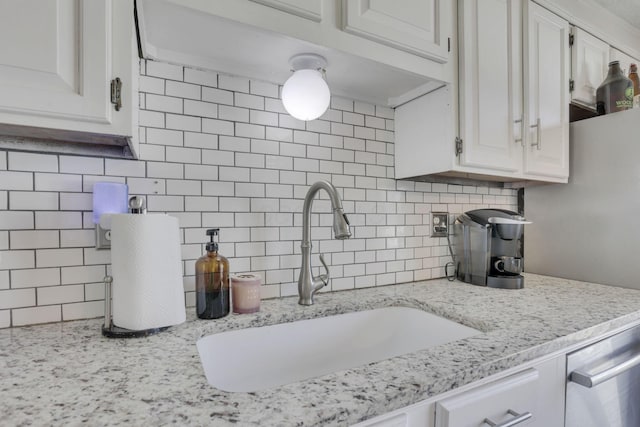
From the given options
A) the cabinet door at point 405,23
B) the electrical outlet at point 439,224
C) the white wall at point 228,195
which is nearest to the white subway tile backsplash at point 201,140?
the white wall at point 228,195

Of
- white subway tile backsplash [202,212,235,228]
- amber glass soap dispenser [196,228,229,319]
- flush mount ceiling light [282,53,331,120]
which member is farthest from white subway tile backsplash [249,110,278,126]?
amber glass soap dispenser [196,228,229,319]

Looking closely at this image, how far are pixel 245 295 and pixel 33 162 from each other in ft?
2.16

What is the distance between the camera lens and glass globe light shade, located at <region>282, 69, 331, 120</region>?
100 centimetres

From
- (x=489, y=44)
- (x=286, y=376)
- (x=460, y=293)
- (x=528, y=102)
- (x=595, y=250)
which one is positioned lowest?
(x=286, y=376)

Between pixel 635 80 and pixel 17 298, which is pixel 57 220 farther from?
pixel 635 80

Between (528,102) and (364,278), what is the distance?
3.35ft

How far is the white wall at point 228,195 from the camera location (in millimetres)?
842

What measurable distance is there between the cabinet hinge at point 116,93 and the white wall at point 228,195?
0.31m

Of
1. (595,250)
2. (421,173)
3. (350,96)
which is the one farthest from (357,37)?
(595,250)

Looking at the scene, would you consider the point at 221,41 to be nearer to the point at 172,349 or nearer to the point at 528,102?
the point at 172,349

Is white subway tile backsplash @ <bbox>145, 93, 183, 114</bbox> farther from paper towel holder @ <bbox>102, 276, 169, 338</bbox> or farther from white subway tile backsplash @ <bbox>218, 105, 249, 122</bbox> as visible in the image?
paper towel holder @ <bbox>102, 276, 169, 338</bbox>

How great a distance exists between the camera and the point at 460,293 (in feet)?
4.10

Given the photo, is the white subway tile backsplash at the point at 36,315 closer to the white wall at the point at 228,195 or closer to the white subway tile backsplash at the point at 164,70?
the white wall at the point at 228,195

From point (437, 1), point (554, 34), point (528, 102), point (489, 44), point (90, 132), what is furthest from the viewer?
point (554, 34)
